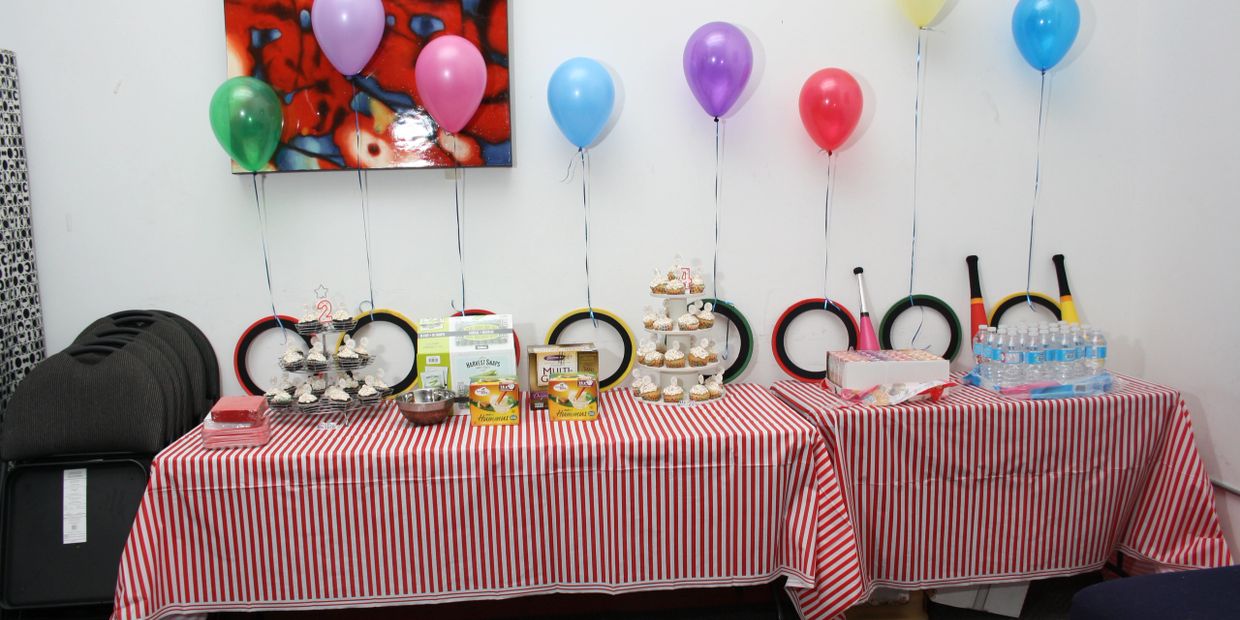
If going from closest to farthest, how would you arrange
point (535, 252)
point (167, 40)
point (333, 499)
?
1. point (333, 499)
2. point (167, 40)
3. point (535, 252)

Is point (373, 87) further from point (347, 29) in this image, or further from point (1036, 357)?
point (1036, 357)

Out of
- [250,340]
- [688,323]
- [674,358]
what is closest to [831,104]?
[688,323]

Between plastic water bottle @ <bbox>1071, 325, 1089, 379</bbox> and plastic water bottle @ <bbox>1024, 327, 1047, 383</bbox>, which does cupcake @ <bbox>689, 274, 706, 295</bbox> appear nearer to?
plastic water bottle @ <bbox>1024, 327, 1047, 383</bbox>

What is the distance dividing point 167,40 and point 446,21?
83cm

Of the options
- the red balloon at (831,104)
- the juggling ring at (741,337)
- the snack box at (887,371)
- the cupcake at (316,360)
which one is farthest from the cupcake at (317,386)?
the red balloon at (831,104)

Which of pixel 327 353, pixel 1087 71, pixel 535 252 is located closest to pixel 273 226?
pixel 327 353

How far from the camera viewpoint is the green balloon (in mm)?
2090

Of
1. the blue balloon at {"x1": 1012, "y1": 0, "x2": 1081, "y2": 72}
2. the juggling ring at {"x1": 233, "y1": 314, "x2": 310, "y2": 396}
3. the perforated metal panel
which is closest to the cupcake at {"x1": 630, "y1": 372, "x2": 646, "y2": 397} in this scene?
the juggling ring at {"x1": 233, "y1": 314, "x2": 310, "y2": 396}

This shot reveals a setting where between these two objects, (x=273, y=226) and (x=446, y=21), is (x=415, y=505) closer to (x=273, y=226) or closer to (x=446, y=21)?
(x=273, y=226)

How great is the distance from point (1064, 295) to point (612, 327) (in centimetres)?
153

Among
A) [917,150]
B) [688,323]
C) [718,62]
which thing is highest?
[718,62]

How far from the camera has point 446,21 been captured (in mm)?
2270

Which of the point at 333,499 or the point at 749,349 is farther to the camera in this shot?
the point at 749,349

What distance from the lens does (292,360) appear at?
2.20 m
